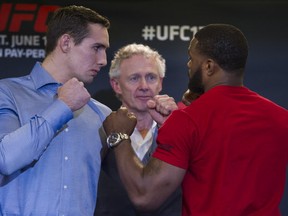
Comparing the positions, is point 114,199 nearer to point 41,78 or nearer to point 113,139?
point 113,139

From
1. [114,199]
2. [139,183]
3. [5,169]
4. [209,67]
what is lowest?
[114,199]

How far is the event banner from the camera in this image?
3504mm

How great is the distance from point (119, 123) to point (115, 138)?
0.08 metres

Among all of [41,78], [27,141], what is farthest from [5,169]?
[41,78]

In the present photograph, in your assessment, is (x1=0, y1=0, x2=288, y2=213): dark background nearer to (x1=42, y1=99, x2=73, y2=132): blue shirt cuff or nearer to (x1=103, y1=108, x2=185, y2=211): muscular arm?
(x1=103, y1=108, x2=185, y2=211): muscular arm

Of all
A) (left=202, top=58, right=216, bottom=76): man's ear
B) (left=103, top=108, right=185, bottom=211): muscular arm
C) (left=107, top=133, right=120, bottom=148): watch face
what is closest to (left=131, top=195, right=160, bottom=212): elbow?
(left=103, top=108, right=185, bottom=211): muscular arm

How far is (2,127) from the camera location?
2.07 metres

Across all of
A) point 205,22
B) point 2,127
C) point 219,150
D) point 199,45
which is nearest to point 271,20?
point 205,22

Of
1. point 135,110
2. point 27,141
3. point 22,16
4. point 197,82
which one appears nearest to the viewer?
point 27,141

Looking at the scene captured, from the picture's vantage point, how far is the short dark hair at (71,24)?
7.70 ft

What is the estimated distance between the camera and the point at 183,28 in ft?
11.5

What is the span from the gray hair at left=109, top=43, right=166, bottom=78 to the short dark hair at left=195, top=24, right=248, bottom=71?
101cm

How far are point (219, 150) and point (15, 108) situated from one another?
2.24 ft

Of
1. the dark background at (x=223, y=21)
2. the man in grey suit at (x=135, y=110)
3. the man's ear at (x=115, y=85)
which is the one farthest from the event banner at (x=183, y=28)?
the man's ear at (x=115, y=85)
